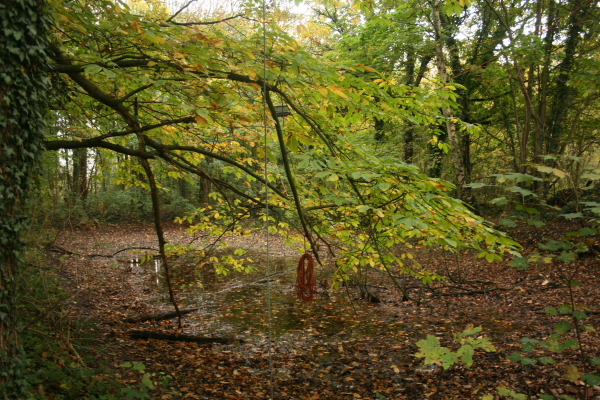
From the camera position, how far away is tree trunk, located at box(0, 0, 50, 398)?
2.31 metres

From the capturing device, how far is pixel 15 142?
2.39 meters

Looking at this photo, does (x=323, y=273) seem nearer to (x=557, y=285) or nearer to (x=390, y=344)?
(x=390, y=344)

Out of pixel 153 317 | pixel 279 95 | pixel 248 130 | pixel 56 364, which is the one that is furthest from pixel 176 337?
pixel 279 95

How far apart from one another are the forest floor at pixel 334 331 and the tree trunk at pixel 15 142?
163 cm

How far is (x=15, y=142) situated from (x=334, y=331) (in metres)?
5.67

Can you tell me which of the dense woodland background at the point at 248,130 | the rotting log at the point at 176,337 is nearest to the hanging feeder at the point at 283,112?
the dense woodland background at the point at 248,130

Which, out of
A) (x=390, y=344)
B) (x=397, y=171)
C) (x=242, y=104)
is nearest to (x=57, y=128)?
(x=242, y=104)

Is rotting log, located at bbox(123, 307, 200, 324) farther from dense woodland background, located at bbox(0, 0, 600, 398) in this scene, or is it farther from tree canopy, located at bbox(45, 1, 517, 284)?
tree canopy, located at bbox(45, 1, 517, 284)

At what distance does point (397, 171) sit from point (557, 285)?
20.6 ft

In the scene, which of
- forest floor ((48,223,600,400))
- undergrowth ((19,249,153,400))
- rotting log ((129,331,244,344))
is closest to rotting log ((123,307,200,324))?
forest floor ((48,223,600,400))

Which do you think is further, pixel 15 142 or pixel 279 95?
pixel 279 95

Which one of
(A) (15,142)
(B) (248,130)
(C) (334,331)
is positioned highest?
(B) (248,130)

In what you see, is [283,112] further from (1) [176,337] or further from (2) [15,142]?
(1) [176,337]

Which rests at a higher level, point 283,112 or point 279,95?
point 279,95
